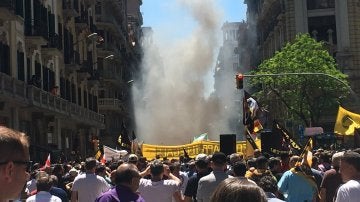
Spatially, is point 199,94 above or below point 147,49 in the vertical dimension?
below

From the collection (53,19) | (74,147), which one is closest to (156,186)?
(53,19)

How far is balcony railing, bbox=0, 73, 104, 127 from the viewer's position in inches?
1076

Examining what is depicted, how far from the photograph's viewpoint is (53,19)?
38438 mm

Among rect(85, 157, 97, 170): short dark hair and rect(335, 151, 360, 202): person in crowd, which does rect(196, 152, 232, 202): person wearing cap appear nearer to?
rect(85, 157, 97, 170): short dark hair

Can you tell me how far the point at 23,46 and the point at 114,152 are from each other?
10.9 m

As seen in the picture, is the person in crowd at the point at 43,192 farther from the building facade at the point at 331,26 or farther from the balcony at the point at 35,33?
the building facade at the point at 331,26

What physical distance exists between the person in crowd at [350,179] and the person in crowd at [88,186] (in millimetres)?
4299

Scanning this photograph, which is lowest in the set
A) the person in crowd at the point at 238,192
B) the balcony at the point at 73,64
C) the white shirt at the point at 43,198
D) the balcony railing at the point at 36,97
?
the white shirt at the point at 43,198

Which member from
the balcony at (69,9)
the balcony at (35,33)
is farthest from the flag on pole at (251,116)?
the balcony at (69,9)

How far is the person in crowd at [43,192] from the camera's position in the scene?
8.09 m

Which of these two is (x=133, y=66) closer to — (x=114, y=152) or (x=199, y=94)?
(x=199, y=94)

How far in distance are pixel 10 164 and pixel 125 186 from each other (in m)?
3.78

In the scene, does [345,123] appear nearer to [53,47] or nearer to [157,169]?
[157,169]

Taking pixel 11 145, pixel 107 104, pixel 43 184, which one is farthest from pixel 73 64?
pixel 11 145
